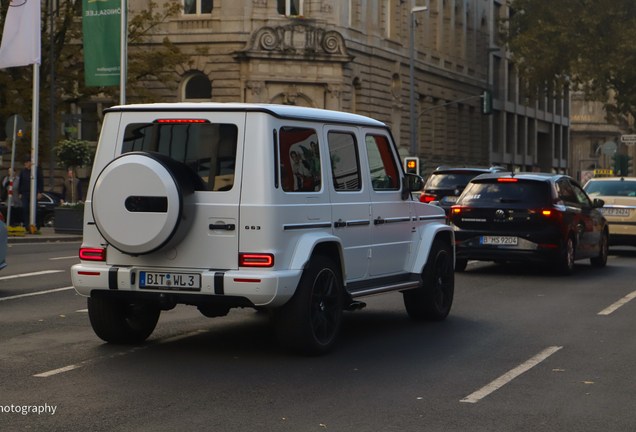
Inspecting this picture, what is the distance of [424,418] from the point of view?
19.0 ft

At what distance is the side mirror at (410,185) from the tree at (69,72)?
30.3m

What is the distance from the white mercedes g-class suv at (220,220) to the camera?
7.27 metres

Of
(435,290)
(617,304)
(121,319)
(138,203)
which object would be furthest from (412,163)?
(138,203)

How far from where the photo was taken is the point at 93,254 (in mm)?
7758

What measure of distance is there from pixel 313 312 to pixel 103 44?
20.6 meters

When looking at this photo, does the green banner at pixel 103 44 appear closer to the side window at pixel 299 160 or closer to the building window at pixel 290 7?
the building window at pixel 290 7

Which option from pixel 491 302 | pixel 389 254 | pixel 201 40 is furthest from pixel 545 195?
pixel 201 40

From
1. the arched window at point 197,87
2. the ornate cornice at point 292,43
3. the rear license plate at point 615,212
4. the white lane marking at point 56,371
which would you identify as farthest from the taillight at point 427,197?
the arched window at point 197,87

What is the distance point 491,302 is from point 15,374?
617 cm

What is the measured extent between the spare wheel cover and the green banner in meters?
19.8

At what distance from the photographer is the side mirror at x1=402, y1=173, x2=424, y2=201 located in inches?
367

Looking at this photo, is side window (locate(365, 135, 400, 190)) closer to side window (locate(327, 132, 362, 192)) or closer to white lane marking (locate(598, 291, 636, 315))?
side window (locate(327, 132, 362, 192))

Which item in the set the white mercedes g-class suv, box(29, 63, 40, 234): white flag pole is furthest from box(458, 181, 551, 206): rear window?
box(29, 63, 40, 234): white flag pole

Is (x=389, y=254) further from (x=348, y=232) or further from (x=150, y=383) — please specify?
(x=150, y=383)
